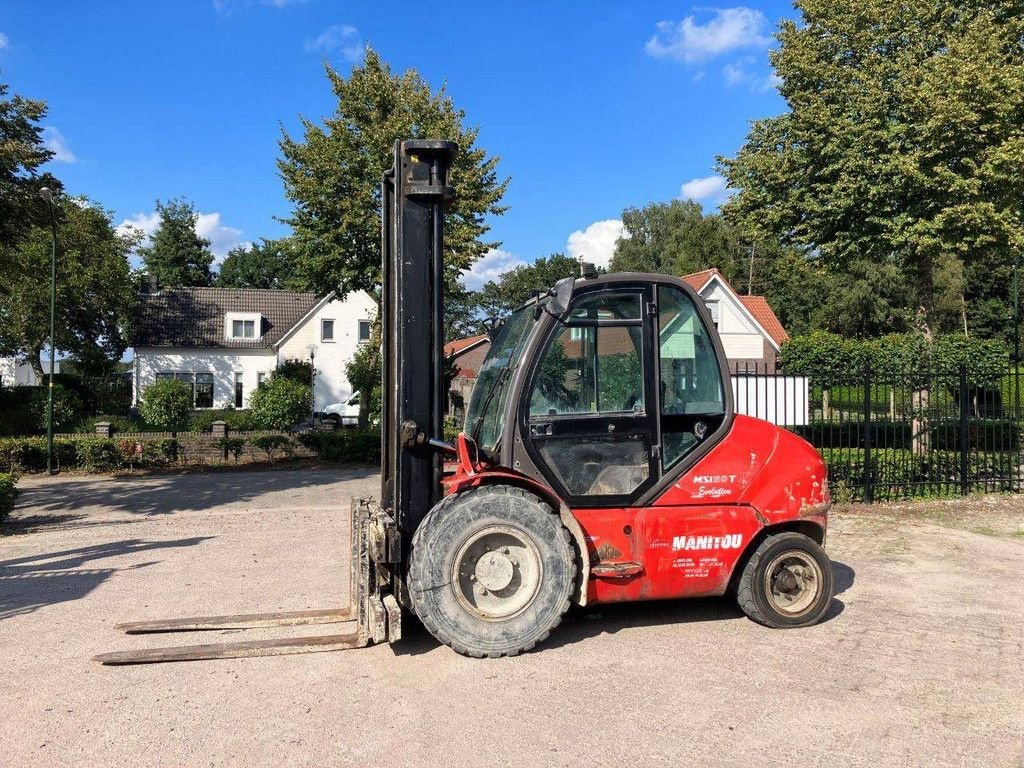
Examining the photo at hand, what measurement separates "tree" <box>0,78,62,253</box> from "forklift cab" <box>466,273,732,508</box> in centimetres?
1339

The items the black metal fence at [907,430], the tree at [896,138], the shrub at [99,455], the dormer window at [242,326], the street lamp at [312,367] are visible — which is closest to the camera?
the black metal fence at [907,430]

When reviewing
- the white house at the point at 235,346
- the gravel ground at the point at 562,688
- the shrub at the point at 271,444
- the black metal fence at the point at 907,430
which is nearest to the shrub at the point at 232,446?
the shrub at the point at 271,444

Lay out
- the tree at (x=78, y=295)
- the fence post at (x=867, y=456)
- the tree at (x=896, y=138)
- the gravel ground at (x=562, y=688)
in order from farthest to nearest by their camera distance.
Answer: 1. the tree at (x=78, y=295)
2. the tree at (x=896, y=138)
3. the fence post at (x=867, y=456)
4. the gravel ground at (x=562, y=688)

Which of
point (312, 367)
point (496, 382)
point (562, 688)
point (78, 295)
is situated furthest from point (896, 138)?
point (78, 295)

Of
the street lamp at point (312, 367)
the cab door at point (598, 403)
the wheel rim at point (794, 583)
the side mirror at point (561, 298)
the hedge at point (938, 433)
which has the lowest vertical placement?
→ the wheel rim at point (794, 583)

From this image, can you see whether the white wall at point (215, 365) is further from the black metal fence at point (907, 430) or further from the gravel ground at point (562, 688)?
the gravel ground at point (562, 688)

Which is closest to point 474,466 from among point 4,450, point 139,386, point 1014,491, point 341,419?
point 1014,491

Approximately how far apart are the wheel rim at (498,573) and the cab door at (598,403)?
492 mm

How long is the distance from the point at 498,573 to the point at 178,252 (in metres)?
74.8

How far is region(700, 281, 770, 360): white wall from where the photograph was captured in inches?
1494

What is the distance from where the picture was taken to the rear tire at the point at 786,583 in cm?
538

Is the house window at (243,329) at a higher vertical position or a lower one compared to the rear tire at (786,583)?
higher

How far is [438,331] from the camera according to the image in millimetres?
5324

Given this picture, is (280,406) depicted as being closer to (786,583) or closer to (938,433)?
(938,433)
